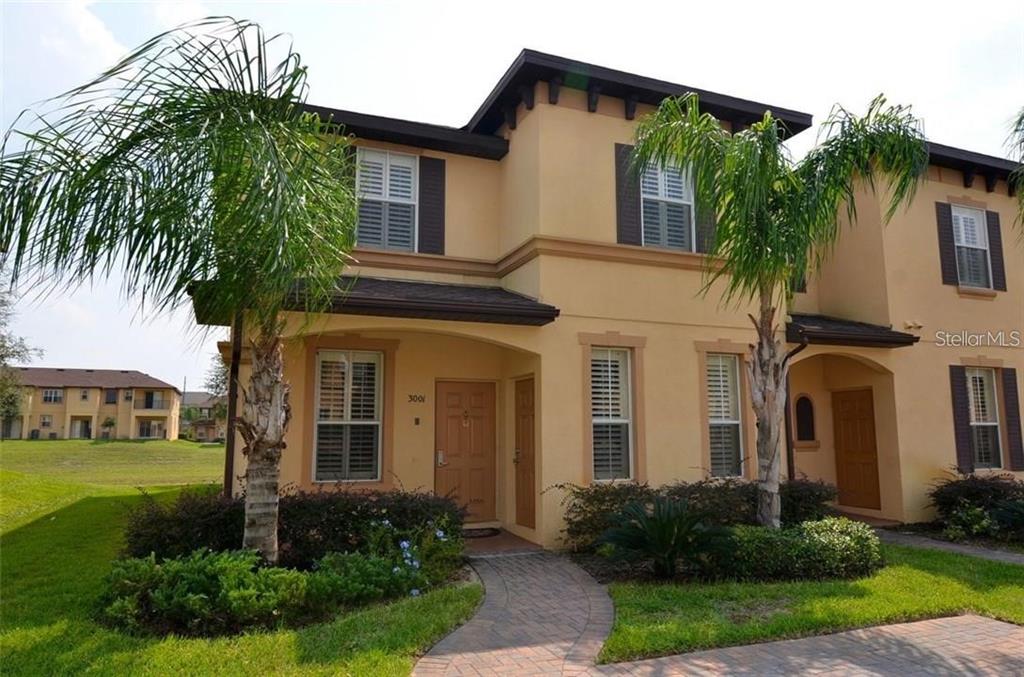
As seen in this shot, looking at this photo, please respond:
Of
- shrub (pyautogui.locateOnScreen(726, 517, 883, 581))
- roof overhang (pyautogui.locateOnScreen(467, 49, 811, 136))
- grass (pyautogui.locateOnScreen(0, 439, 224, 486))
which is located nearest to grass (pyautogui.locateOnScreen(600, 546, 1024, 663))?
shrub (pyautogui.locateOnScreen(726, 517, 883, 581))

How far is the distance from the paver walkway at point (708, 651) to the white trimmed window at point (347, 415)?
3.96m

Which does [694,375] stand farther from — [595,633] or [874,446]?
[595,633]

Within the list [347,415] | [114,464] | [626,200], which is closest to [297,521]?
[347,415]

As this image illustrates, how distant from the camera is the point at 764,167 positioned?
328 inches

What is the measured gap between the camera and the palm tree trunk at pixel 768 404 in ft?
28.0

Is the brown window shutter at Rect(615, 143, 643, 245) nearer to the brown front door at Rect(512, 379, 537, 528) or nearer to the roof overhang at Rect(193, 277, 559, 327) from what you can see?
the roof overhang at Rect(193, 277, 559, 327)

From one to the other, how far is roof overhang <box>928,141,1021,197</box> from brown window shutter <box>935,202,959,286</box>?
2.59 feet

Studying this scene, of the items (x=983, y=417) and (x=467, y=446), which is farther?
(x=983, y=417)

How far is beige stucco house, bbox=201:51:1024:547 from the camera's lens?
31.9 feet

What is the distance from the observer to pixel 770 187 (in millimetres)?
8516

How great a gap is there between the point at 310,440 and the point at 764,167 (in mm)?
7300

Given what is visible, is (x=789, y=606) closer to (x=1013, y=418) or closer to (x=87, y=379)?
(x=1013, y=418)

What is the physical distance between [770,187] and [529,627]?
20.0 ft

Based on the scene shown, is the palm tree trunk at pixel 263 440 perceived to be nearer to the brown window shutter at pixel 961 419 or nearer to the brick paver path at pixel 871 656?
the brick paver path at pixel 871 656
